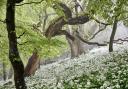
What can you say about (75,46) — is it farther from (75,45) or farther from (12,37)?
(12,37)

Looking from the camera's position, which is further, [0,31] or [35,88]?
[0,31]

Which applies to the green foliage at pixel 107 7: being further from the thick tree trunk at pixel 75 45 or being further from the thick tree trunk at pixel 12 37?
the thick tree trunk at pixel 75 45

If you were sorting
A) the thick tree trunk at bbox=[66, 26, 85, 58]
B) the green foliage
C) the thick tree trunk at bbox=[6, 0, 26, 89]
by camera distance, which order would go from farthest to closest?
1. the thick tree trunk at bbox=[66, 26, 85, 58]
2. the green foliage
3. the thick tree trunk at bbox=[6, 0, 26, 89]

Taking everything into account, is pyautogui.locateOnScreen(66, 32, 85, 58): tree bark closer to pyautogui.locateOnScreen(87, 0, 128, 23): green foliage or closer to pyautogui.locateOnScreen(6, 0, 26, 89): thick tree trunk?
pyautogui.locateOnScreen(87, 0, 128, 23): green foliage

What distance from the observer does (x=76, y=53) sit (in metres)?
41.8

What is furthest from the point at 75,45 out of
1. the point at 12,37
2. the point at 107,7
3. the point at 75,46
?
the point at 12,37

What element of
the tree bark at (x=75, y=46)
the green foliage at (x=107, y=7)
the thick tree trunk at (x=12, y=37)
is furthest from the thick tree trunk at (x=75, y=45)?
the thick tree trunk at (x=12, y=37)

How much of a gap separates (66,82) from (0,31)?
969cm

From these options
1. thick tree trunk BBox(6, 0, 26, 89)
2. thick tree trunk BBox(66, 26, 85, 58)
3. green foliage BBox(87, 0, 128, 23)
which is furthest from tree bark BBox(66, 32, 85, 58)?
thick tree trunk BBox(6, 0, 26, 89)

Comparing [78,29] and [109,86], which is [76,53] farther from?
[109,86]

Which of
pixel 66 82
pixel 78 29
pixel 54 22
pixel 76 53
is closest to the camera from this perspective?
pixel 66 82

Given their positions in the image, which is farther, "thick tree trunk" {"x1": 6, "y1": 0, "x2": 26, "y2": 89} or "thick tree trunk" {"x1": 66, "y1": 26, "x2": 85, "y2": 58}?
"thick tree trunk" {"x1": 66, "y1": 26, "x2": 85, "y2": 58}

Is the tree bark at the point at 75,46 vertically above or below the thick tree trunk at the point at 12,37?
below

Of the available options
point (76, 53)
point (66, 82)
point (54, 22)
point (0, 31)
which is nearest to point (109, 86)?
point (66, 82)
